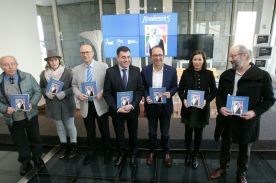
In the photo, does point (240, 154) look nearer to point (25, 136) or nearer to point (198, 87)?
point (198, 87)

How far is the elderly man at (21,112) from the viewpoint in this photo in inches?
79.1

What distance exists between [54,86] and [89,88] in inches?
19.1

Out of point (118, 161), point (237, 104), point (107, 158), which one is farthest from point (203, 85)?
point (107, 158)

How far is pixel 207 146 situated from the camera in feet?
8.93

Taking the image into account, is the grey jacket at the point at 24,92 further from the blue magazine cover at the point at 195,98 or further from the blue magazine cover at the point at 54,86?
the blue magazine cover at the point at 195,98

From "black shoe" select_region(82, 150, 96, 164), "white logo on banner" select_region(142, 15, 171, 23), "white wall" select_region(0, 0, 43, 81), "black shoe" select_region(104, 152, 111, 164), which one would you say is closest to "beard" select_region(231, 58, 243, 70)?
"black shoe" select_region(104, 152, 111, 164)

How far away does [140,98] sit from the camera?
2.16 metres

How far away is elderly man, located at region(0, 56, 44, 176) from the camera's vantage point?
201 cm

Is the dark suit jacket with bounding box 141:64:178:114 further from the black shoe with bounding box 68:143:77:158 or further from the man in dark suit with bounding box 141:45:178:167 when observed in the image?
the black shoe with bounding box 68:143:77:158

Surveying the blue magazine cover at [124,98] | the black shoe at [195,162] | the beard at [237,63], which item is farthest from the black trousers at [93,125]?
the beard at [237,63]

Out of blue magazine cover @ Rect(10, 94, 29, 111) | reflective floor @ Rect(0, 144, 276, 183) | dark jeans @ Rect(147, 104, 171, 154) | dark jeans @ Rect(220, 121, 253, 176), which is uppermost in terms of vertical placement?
blue magazine cover @ Rect(10, 94, 29, 111)

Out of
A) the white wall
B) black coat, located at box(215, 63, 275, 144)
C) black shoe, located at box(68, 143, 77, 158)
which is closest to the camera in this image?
black coat, located at box(215, 63, 275, 144)

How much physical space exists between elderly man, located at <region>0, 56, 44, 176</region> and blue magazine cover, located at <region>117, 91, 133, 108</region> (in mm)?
1069

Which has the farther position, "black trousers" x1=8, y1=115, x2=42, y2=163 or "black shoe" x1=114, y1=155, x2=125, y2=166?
"black shoe" x1=114, y1=155, x2=125, y2=166
